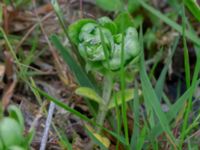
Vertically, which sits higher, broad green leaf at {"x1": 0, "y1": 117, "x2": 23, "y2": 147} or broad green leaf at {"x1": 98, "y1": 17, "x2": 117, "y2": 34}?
broad green leaf at {"x1": 98, "y1": 17, "x2": 117, "y2": 34}

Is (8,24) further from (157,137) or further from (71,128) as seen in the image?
(157,137)

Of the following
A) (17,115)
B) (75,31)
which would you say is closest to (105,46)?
(75,31)

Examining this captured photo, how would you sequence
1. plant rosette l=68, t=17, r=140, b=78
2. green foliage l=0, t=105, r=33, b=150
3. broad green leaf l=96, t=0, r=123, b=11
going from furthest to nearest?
1. broad green leaf l=96, t=0, r=123, b=11
2. plant rosette l=68, t=17, r=140, b=78
3. green foliage l=0, t=105, r=33, b=150

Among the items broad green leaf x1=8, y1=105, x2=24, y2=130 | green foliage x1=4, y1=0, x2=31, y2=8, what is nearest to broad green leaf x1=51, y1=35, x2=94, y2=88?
broad green leaf x1=8, y1=105, x2=24, y2=130

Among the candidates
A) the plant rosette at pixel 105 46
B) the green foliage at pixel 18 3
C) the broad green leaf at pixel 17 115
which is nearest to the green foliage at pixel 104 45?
the plant rosette at pixel 105 46

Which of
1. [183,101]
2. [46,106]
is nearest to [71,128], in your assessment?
[46,106]

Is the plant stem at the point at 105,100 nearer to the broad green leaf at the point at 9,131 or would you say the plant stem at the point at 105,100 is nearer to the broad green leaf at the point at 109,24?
the broad green leaf at the point at 109,24

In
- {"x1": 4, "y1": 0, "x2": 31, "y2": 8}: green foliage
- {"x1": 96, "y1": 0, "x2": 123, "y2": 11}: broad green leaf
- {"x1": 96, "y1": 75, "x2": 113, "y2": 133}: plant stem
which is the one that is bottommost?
{"x1": 96, "y1": 75, "x2": 113, "y2": 133}: plant stem

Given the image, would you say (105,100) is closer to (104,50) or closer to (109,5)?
(104,50)

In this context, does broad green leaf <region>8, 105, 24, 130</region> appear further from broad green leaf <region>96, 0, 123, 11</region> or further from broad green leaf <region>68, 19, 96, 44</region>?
broad green leaf <region>96, 0, 123, 11</region>
